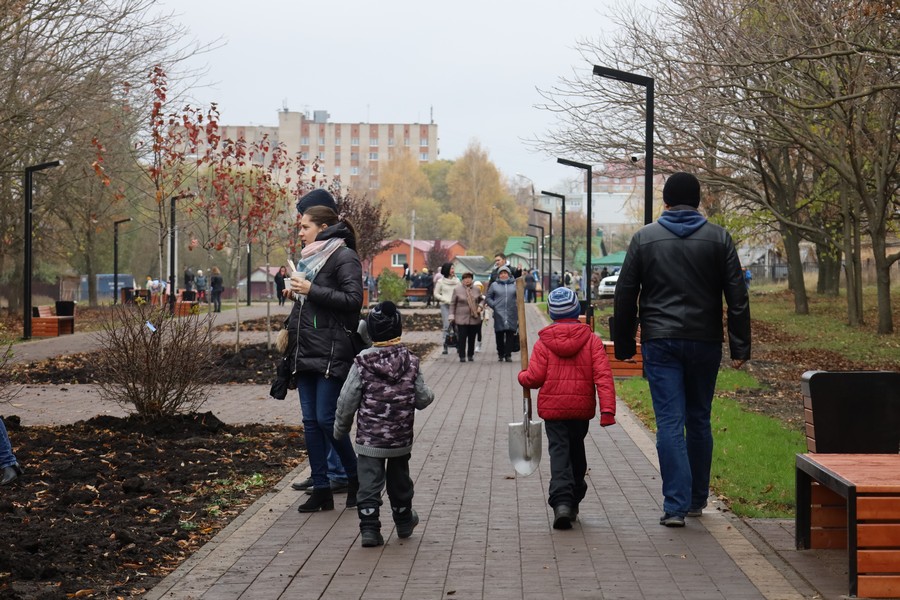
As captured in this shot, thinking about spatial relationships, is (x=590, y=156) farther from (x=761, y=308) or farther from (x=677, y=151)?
(x=761, y=308)

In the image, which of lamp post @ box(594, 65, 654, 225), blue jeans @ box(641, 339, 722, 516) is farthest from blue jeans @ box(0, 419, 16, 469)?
lamp post @ box(594, 65, 654, 225)

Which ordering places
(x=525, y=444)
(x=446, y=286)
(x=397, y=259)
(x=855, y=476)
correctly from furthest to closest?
(x=397, y=259) < (x=446, y=286) < (x=525, y=444) < (x=855, y=476)

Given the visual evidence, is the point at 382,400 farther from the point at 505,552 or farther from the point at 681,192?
the point at 681,192

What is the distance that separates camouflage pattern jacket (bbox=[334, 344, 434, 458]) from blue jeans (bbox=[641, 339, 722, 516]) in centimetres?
134

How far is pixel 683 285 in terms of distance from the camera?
7.21m

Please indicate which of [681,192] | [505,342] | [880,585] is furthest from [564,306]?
[505,342]

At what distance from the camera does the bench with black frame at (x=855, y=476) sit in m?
5.43

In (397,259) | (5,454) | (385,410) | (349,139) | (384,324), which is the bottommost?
(5,454)

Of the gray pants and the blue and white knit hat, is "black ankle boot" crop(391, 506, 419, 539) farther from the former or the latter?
the blue and white knit hat

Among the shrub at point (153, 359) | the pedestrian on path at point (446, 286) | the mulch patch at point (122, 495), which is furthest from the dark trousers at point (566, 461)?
the pedestrian on path at point (446, 286)

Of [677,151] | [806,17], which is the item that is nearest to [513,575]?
[806,17]

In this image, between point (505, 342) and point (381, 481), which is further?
point (505, 342)

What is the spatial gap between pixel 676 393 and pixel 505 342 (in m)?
15.4

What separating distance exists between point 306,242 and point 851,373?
340cm
